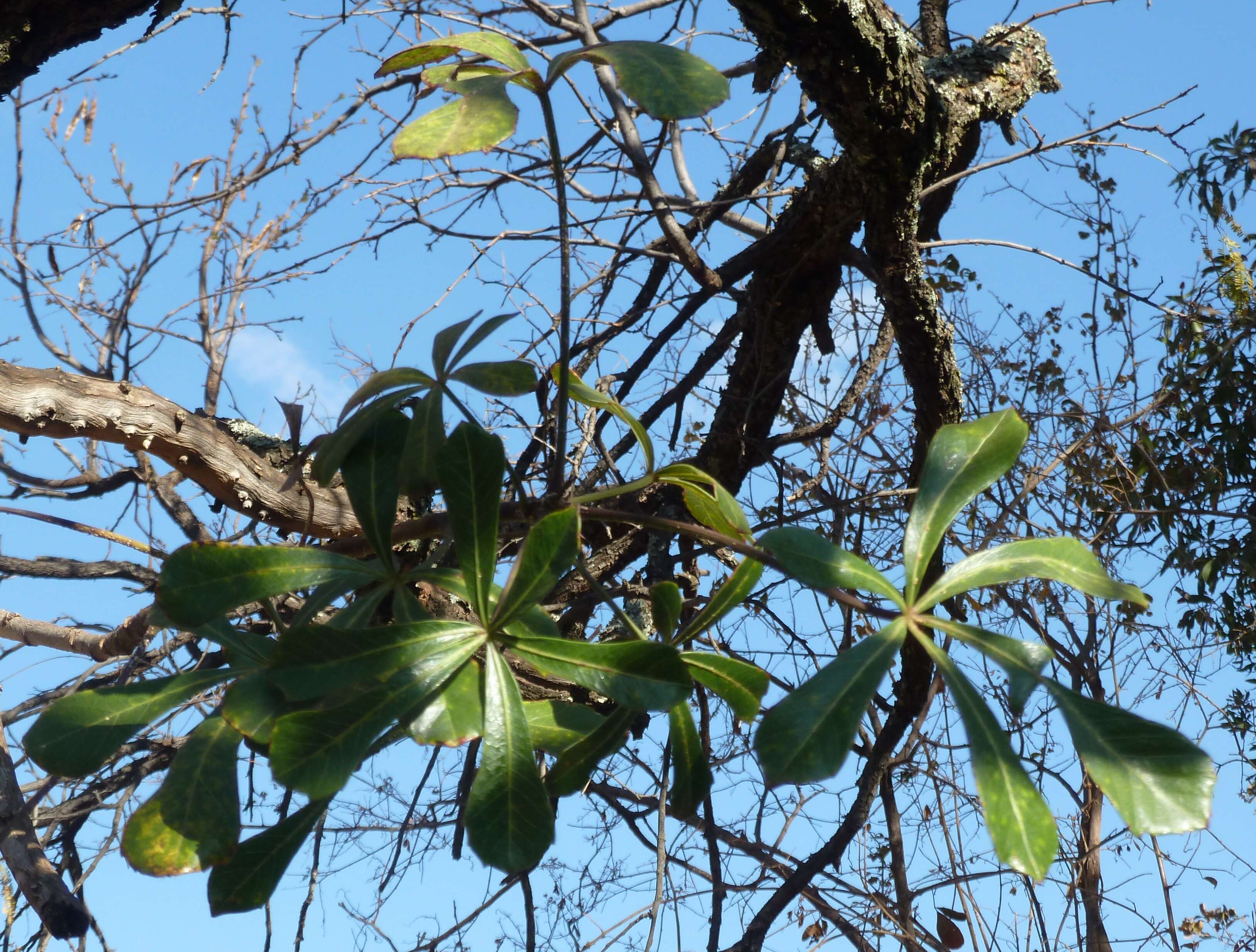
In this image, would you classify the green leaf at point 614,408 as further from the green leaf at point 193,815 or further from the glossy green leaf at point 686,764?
the green leaf at point 193,815

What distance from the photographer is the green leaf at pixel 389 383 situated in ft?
3.70

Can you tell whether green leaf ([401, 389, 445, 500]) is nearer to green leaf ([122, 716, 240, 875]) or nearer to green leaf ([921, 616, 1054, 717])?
green leaf ([122, 716, 240, 875])

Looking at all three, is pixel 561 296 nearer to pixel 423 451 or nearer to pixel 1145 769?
pixel 423 451

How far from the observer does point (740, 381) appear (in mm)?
2270

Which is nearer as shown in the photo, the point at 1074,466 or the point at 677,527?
the point at 677,527

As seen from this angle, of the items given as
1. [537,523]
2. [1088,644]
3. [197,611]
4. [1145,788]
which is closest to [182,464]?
[197,611]

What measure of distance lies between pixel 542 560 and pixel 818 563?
27 centimetres

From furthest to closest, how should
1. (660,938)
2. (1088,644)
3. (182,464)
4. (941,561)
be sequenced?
(1088,644) → (941,561) → (660,938) → (182,464)

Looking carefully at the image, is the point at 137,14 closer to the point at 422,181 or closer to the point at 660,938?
the point at 422,181

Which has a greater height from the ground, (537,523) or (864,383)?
(864,383)

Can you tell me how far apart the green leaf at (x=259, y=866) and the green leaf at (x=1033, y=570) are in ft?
2.14

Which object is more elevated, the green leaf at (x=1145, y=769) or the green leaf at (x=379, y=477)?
the green leaf at (x=379, y=477)

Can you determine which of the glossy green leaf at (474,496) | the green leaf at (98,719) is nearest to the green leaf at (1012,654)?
the glossy green leaf at (474,496)

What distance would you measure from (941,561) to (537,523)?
4.84 ft
